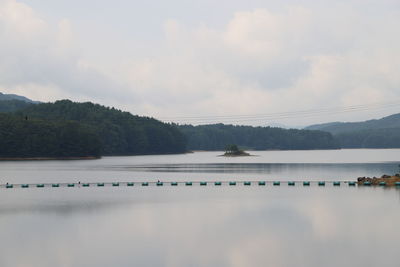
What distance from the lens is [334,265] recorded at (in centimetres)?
3397

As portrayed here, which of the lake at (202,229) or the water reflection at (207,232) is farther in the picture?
the lake at (202,229)

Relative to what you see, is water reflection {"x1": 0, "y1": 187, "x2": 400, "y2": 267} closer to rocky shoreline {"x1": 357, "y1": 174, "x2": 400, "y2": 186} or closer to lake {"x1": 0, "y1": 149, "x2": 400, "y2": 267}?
lake {"x1": 0, "y1": 149, "x2": 400, "y2": 267}

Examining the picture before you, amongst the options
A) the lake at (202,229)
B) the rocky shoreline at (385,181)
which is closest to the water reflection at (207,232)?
the lake at (202,229)

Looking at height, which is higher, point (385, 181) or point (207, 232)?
point (385, 181)

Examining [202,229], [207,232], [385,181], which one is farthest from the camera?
[385,181]

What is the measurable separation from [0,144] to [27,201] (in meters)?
137

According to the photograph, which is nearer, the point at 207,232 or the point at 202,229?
the point at 207,232

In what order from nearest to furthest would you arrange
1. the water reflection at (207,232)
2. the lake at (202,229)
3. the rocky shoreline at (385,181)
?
the water reflection at (207,232), the lake at (202,229), the rocky shoreline at (385,181)

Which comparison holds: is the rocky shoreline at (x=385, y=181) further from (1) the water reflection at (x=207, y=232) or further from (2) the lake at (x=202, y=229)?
(1) the water reflection at (x=207, y=232)

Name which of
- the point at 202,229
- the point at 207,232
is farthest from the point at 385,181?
the point at 207,232

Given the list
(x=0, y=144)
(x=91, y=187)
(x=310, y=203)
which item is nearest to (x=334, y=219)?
(x=310, y=203)

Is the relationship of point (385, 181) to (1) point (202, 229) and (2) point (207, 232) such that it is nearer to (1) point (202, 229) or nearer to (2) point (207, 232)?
(1) point (202, 229)

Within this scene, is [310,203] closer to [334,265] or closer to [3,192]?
[334,265]

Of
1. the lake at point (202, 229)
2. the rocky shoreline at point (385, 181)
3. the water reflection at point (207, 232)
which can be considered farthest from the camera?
the rocky shoreline at point (385, 181)
